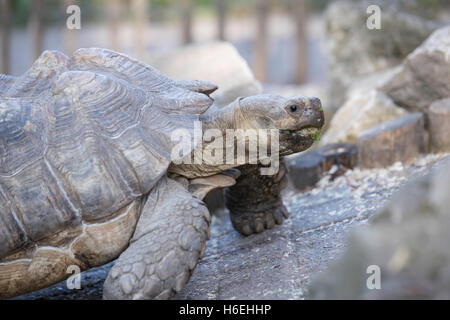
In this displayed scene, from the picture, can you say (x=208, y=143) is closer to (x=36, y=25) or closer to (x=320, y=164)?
(x=320, y=164)

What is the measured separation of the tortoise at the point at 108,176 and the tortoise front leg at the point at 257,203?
1.62ft

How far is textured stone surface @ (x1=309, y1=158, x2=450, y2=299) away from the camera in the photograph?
1.49m

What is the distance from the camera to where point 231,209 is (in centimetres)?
328

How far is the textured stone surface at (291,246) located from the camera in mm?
2322

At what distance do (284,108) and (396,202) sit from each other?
91 centimetres

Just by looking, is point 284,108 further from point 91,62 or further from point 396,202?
point 91,62

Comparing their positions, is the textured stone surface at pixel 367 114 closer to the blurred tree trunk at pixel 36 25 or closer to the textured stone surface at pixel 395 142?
the textured stone surface at pixel 395 142

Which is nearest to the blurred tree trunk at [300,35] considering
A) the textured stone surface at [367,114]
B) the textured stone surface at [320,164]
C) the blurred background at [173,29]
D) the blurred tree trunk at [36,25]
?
the blurred background at [173,29]

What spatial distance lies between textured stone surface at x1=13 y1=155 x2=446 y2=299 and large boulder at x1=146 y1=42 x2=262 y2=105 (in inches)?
39.7

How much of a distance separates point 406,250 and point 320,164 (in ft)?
8.38

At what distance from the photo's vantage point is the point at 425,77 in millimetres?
4168

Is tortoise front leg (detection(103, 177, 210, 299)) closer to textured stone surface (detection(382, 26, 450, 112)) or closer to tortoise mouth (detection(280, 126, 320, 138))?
tortoise mouth (detection(280, 126, 320, 138))

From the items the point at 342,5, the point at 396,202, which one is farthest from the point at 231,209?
the point at 342,5

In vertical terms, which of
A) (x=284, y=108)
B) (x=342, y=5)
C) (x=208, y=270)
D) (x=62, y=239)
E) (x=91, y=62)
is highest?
(x=342, y=5)
